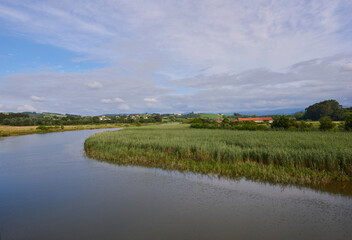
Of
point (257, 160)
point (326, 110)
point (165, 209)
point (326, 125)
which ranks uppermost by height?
point (326, 110)

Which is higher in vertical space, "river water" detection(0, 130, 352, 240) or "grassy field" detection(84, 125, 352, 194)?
"grassy field" detection(84, 125, 352, 194)

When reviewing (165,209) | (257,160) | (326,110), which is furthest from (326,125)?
(326,110)

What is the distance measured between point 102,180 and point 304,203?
10047 mm

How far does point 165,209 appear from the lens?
24.7ft

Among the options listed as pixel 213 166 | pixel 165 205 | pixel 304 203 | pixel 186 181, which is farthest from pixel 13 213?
pixel 304 203

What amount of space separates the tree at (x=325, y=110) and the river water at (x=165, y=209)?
71.2 meters

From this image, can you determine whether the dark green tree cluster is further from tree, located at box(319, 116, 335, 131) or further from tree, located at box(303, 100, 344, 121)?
tree, located at box(319, 116, 335, 131)

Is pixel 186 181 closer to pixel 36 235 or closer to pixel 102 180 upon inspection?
pixel 102 180

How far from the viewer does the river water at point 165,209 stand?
601 cm

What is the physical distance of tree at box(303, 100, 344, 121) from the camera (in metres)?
64.5

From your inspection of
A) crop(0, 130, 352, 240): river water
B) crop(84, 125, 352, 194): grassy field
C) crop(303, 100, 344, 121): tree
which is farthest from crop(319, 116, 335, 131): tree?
crop(303, 100, 344, 121): tree

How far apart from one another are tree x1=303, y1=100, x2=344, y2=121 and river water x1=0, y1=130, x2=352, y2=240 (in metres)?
71.2

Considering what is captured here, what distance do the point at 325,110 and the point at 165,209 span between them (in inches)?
3094

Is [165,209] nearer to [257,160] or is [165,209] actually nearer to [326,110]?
[257,160]
